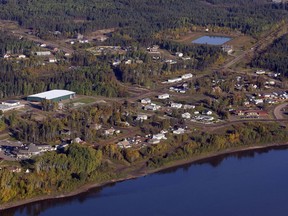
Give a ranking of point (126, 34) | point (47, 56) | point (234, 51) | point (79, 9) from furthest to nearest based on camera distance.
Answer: point (79, 9) < point (126, 34) < point (234, 51) < point (47, 56)

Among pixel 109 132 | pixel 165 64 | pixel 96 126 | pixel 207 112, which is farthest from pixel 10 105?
pixel 165 64

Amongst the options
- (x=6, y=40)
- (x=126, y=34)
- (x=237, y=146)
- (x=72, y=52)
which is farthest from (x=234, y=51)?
(x=237, y=146)

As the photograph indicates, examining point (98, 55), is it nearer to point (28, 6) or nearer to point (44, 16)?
point (44, 16)

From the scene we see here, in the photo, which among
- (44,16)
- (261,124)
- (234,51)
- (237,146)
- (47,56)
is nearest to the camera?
(237,146)

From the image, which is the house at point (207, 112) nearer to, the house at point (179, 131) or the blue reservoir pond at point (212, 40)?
the house at point (179, 131)

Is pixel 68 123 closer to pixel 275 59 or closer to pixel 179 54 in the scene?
pixel 179 54

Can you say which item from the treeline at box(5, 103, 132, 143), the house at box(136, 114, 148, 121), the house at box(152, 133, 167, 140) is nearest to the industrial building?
the treeline at box(5, 103, 132, 143)

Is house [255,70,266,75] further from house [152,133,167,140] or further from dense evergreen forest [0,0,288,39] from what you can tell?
house [152,133,167,140]
